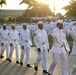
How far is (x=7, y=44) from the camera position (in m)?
17.2

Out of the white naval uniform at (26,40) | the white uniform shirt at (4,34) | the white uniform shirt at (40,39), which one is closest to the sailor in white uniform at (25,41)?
the white naval uniform at (26,40)

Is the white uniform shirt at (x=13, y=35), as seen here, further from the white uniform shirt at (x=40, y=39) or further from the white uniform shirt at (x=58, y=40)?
the white uniform shirt at (x=58, y=40)

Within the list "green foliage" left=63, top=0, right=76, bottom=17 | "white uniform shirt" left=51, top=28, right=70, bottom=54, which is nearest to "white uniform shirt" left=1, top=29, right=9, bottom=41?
"white uniform shirt" left=51, top=28, right=70, bottom=54

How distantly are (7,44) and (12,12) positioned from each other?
7911 centimetres

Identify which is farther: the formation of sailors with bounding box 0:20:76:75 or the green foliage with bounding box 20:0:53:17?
the green foliage with bounding box 20:0:53:17

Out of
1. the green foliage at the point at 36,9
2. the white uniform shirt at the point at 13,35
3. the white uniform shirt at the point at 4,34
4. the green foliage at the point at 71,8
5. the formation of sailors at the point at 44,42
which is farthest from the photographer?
the green foliage at the point at 36,9

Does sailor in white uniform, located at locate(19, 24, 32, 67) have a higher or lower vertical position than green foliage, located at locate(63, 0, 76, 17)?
lower

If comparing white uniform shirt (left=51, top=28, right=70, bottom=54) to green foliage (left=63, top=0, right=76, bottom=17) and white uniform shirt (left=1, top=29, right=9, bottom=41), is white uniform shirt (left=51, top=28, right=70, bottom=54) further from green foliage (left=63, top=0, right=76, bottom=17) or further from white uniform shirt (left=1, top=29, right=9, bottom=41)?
green foliage (left=63, top=0, right=76, bottom=17)

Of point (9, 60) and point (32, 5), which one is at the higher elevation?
point (32, 5)

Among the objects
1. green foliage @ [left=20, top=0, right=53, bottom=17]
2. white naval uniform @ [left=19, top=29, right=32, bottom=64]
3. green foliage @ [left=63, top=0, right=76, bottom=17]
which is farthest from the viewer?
green foliage @ [left=20, top=0, right=53, bottom=17]

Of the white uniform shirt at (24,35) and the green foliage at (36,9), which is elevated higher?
the green foliage at (36,9)

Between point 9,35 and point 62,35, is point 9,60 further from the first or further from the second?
point 62,35

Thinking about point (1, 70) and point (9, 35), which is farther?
point (9, 35)

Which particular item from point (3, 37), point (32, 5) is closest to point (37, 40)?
point (3, 37)
